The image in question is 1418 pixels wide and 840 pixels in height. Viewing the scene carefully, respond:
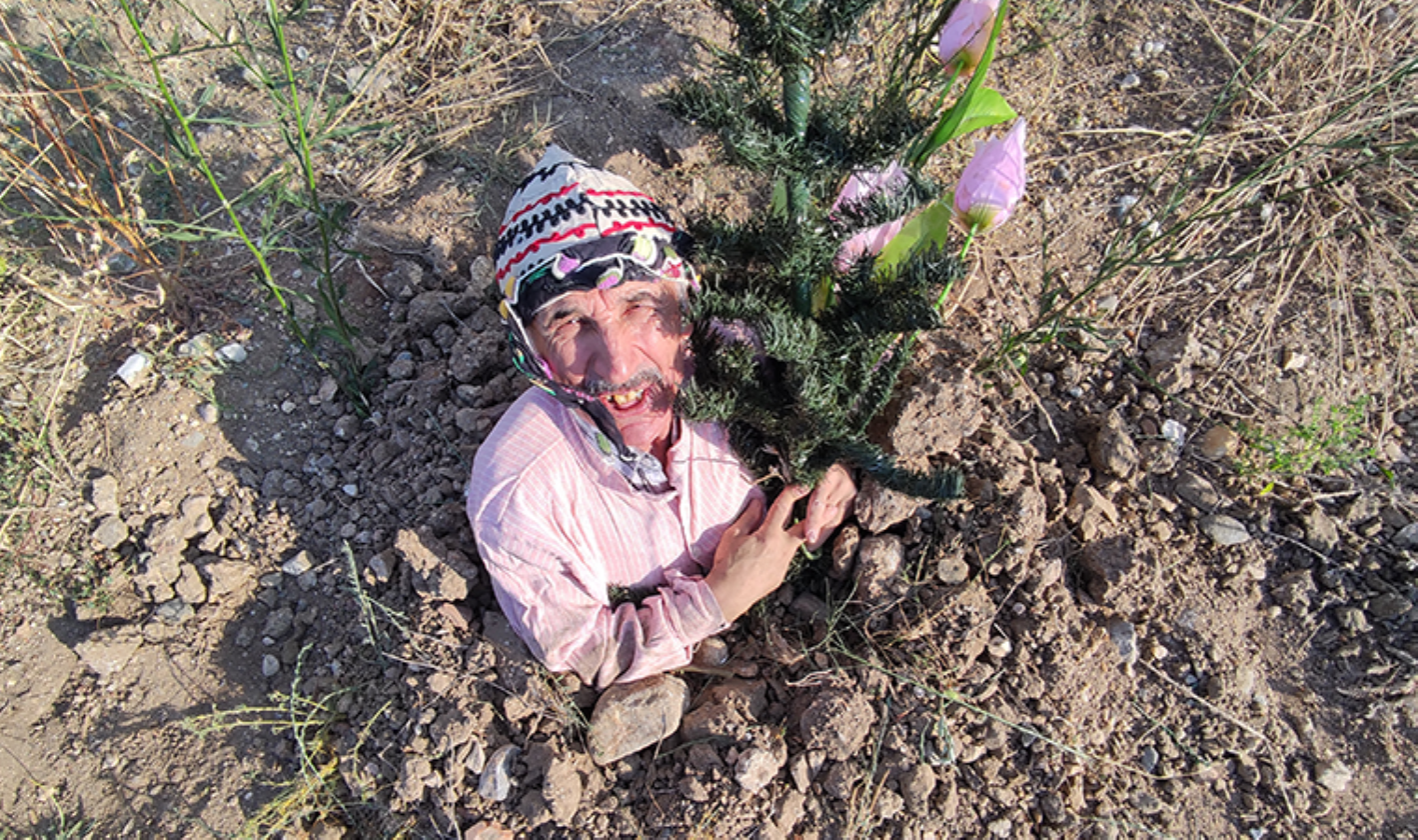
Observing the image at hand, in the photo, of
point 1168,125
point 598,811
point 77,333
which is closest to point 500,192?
point 77,333

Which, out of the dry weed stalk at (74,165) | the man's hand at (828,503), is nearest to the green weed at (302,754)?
the man's hand at (828,503)

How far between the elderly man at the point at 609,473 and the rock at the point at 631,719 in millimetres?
56

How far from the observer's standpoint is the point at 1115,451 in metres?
2.32

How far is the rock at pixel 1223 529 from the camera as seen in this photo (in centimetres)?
229

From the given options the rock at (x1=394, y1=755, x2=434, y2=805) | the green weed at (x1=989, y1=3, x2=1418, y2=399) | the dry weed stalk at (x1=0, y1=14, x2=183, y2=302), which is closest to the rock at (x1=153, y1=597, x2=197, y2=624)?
the rock at (x1=394, y1=755, x2=434, y2=805)

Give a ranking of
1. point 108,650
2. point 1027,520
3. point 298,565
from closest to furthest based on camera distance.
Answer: point 1027,520 → point 108,650 → point 298,565

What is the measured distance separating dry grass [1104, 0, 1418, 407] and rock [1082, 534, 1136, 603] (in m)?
0.79

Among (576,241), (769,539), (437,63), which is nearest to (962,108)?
(576,241)

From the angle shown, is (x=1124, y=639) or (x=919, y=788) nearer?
(x=919, y=788)

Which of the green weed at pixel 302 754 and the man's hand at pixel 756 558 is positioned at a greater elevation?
the man's hand at pixel 756 558

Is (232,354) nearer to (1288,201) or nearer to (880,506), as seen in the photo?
(880,506)

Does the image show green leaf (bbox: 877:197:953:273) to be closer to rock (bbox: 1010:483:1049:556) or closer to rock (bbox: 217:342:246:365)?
rock (bbox: 1010:483:1049:556)

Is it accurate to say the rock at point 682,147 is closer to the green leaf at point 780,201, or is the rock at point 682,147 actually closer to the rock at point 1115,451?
the green leaf at point 780,201

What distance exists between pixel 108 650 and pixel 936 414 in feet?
7.75
